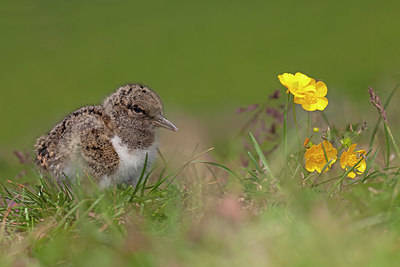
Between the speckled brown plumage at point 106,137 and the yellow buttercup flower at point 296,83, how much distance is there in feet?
4.09

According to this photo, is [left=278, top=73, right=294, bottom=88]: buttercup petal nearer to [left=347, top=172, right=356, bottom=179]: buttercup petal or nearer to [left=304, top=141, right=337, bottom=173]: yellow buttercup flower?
[left=304, top=141, right=337, bottom=173]: yellow buttercup flower

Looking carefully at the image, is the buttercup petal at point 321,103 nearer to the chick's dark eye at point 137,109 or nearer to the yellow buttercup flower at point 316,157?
the yellow buttercup flower at point 316,157

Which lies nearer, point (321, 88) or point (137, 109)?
point (321, 88)

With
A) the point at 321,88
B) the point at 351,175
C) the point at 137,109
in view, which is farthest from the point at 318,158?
the point at 137,109

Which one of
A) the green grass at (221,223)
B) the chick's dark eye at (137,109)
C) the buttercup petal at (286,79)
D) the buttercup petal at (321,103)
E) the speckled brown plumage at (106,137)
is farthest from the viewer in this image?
the chick's dark eye at (137,109)

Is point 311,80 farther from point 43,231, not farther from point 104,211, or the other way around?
point 43,231

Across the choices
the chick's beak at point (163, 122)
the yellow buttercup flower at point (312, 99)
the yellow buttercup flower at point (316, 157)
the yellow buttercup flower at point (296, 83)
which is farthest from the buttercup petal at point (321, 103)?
the chick's beak at point (163, 122)

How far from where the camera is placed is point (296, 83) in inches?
163

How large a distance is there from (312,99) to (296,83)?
0.59ft

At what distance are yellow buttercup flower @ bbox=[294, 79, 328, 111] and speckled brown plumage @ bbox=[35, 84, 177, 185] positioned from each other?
126cm

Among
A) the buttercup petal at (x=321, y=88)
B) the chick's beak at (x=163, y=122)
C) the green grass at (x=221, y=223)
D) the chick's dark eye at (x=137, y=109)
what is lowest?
the green grass at (x=221, y=223)

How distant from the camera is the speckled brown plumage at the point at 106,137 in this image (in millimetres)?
4715

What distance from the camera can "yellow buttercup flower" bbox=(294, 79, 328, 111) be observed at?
4.17m

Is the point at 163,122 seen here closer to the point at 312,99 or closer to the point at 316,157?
the point at 312,99
